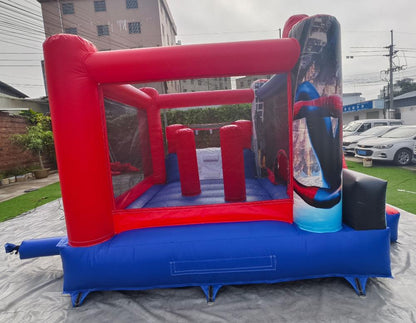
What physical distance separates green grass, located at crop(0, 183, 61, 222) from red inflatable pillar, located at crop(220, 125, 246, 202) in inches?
160

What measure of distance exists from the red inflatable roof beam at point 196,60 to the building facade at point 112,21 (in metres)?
16.6

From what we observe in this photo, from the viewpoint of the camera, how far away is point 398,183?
482cm

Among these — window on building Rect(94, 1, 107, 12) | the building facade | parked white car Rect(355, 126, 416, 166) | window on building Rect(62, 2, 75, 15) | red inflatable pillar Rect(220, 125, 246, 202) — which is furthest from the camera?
window on building Rect(62, 2, 75, 15)

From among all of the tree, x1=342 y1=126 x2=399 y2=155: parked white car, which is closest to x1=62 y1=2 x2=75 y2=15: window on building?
the tree

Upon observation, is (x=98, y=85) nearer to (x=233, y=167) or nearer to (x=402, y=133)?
(x=233, y=167)

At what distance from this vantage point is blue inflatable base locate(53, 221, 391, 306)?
187cm

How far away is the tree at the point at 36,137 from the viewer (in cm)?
800

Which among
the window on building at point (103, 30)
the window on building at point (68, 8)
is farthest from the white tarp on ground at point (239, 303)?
the window on building at point (68, 8)

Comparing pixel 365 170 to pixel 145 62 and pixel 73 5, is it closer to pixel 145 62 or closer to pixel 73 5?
pixel 145 62

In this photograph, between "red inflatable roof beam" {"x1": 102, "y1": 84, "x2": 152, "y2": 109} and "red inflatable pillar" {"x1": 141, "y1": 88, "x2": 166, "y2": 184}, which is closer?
"red inflatable roof beam" {"x1": 102, "y1": 84, "x2": 152, "y2": 109}

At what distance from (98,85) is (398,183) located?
5.38 metres

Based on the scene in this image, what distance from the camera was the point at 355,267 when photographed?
1885 mm

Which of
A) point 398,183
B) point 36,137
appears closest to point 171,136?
point 398,183

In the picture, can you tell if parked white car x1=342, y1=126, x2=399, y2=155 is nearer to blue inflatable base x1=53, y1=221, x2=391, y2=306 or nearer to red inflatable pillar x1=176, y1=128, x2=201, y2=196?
red inflatable pillar x1=176, y1=128, x2=201, y2=196
